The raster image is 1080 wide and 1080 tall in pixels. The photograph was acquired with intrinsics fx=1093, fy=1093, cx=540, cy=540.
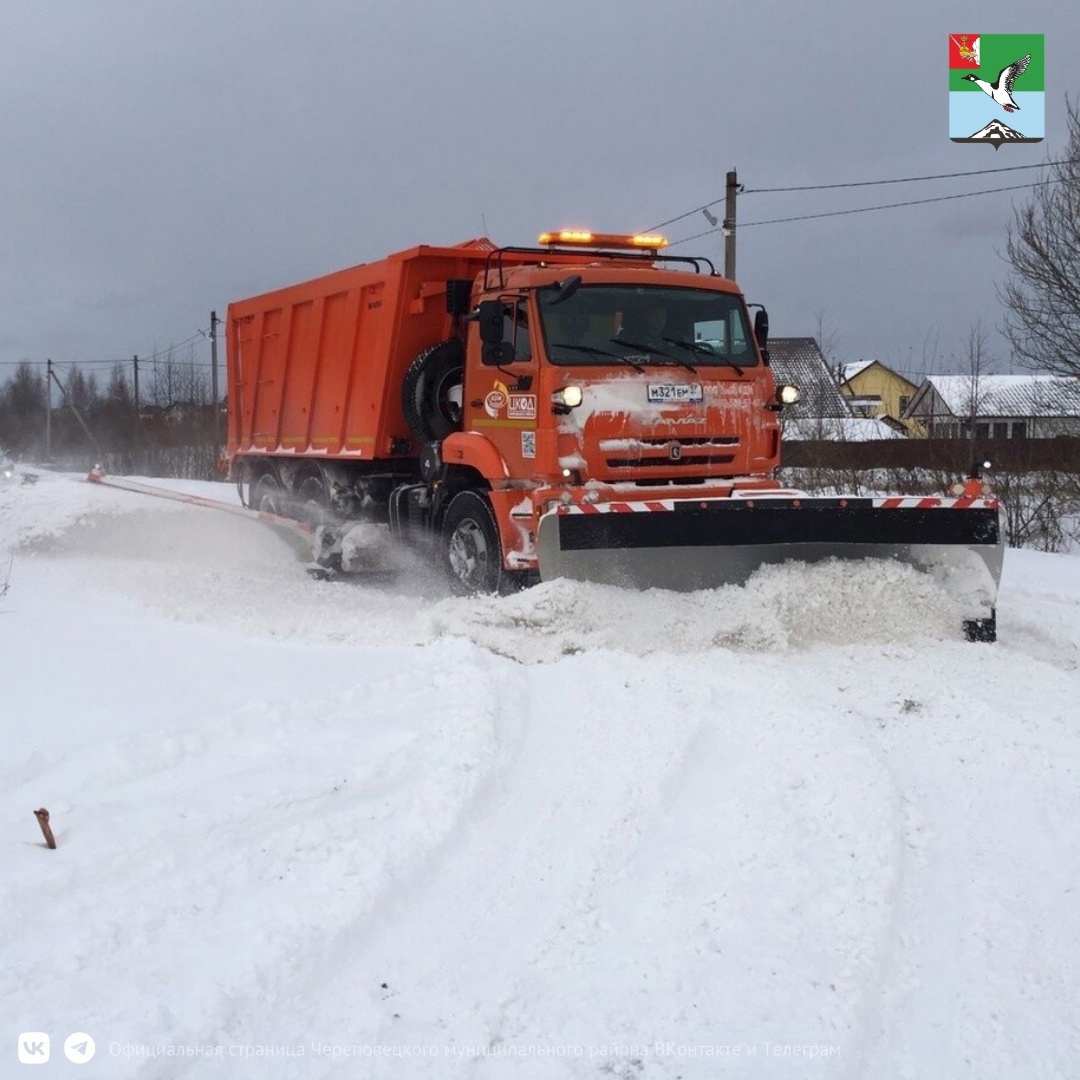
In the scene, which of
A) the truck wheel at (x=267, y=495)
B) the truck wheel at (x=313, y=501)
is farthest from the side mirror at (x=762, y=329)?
the truck wheel at (x=267, y=495)

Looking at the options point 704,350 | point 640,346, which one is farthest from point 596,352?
point 704,350

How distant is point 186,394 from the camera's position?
162 feet

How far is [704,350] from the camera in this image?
8.05 metres

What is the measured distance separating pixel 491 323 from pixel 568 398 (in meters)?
0.97

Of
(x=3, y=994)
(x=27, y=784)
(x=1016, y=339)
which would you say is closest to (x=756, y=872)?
(x=3, y=994)

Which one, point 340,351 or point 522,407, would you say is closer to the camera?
point 522,407

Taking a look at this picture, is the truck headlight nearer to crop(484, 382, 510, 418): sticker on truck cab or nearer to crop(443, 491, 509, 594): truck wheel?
crop(484, 382, 510, 418): sticker on truck cab

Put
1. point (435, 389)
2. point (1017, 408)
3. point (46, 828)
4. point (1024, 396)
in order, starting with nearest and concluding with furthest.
Result: point (46, 828) < point (435, 389) < point (1024, 396) < point (1017, 408)

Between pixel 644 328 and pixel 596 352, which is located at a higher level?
pixel 644 328

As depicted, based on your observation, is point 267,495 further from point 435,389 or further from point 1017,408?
point 1017,408

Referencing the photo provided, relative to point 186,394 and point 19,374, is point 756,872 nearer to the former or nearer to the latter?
point 186,394

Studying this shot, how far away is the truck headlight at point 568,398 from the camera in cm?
727

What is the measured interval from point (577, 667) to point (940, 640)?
2375 mm

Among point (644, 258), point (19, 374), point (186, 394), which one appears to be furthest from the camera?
point (19, 374)
